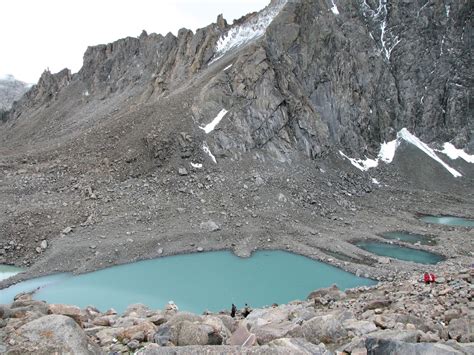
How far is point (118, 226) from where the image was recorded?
44438mm

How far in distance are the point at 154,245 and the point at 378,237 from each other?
27045 millimetres

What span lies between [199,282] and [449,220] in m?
45.9

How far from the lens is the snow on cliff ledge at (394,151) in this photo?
250 ft

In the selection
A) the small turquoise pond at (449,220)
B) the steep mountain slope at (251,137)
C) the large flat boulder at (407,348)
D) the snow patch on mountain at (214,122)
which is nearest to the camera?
the large flat boulder at (407,348)

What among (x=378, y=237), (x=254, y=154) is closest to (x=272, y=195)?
(x=254, y=154)

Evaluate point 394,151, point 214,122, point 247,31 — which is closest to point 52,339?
point 214,122

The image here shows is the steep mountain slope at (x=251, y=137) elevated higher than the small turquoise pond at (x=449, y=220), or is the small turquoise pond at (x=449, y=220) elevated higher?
the steep mountain slope at (x=251, y=137)

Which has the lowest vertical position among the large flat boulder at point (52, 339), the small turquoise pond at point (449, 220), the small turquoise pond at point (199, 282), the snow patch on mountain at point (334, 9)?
the small turquoise pond at point (449, 220)

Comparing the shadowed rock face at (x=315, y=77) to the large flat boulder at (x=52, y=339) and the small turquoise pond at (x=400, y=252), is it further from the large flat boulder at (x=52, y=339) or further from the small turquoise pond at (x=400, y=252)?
the large flat boulder at (x=52, y=339)

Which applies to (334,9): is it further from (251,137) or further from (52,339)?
(52,339)

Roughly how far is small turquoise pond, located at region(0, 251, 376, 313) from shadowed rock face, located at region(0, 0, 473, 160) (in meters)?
23.2

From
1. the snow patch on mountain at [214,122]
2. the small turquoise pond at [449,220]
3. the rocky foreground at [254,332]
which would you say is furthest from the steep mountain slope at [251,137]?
the rocky foreground at [254,332]

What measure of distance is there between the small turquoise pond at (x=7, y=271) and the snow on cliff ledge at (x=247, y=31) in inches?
2161

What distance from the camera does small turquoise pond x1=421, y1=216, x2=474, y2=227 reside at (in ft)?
204
